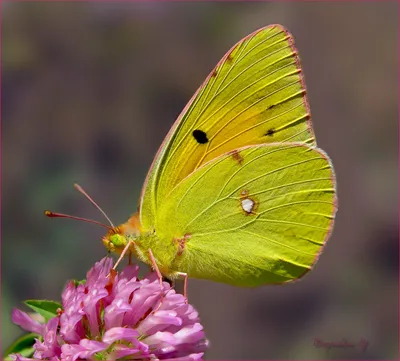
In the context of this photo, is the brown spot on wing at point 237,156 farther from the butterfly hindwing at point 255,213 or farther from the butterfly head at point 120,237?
the butterfly head at point 120,237

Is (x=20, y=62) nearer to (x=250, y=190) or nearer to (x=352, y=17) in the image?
(x=352, y=17)

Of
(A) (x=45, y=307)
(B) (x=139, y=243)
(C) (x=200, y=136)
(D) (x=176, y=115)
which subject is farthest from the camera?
(D) (x=176, y=115)

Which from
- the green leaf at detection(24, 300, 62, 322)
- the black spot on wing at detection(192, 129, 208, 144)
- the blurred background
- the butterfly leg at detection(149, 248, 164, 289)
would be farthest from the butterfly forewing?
the blurred background

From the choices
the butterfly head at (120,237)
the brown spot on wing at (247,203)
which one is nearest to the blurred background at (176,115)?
the brown spot on wing at (247,203)

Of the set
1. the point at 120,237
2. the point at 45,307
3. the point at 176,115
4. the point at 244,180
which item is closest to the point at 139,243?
the point at 120,237

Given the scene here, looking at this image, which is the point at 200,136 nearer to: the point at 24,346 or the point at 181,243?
the point at 181,243
